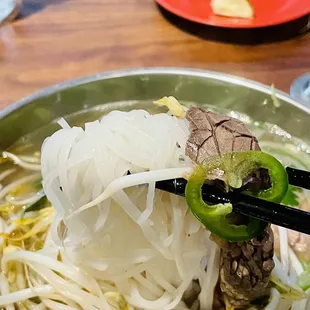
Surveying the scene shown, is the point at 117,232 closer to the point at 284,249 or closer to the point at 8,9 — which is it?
the point at 284,249

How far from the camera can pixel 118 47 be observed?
2.10 metres

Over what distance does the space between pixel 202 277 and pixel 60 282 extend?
0.30m

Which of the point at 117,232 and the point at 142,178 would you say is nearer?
the point at 142,178

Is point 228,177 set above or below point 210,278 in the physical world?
above

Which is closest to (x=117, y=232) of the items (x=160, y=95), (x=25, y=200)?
(x=25, y=200)

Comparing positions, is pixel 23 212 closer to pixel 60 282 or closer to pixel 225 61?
pixel 60 282

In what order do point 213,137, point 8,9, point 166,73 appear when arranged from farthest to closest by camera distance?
point 8,9
point 166,73
point 213,137

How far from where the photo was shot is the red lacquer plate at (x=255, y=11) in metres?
2.08

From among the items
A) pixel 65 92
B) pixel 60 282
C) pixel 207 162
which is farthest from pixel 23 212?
pixel 207 162

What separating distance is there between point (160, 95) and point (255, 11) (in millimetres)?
772

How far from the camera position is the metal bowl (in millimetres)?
1495

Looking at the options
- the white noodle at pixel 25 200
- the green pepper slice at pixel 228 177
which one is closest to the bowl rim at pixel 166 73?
the white noodle at pixel 25 200

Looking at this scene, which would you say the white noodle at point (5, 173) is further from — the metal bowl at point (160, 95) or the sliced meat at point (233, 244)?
the sliced meat at point (233, 244)

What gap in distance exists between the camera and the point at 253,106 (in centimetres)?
158
